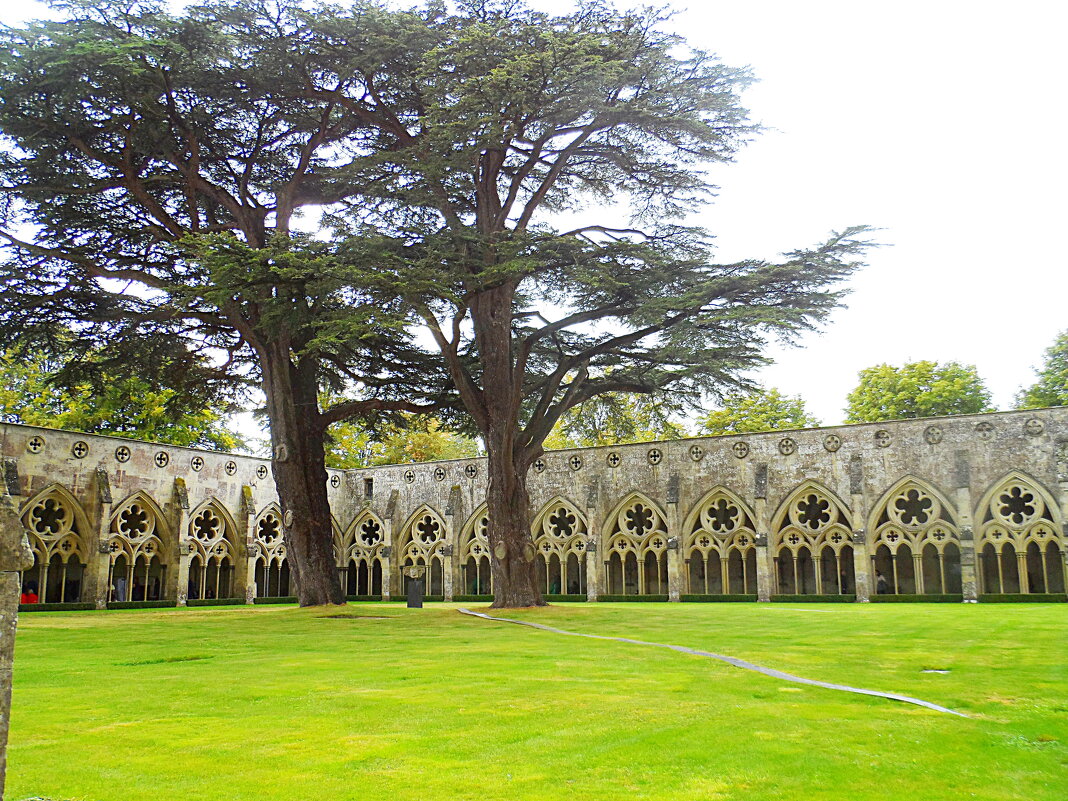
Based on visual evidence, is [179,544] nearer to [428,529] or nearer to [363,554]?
[363,554]

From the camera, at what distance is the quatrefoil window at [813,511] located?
1094 inches

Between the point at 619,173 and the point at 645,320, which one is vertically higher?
the point at 619,173

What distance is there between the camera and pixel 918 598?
25.4m

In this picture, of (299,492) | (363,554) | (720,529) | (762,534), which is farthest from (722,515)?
(363,554)

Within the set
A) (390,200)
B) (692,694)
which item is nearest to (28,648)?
(692,694)

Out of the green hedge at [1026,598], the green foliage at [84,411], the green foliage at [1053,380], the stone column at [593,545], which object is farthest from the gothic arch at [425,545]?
the green foliage at [1053,380]

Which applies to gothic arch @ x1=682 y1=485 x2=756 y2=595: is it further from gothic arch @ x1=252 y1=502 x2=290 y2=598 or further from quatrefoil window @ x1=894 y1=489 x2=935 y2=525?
gothic arch @ x1=252 y1=502 x2=290 y2=598

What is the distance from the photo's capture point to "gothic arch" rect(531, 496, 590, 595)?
31.2 m

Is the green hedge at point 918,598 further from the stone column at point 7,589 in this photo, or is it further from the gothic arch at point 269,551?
the stone column at point 7,589

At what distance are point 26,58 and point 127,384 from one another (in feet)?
37.7

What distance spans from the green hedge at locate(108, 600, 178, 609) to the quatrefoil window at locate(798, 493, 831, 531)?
19.5 meters

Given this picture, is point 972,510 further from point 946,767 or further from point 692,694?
point 946,767

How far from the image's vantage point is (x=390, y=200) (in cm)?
2150

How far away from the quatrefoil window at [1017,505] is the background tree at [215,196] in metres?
16.2
